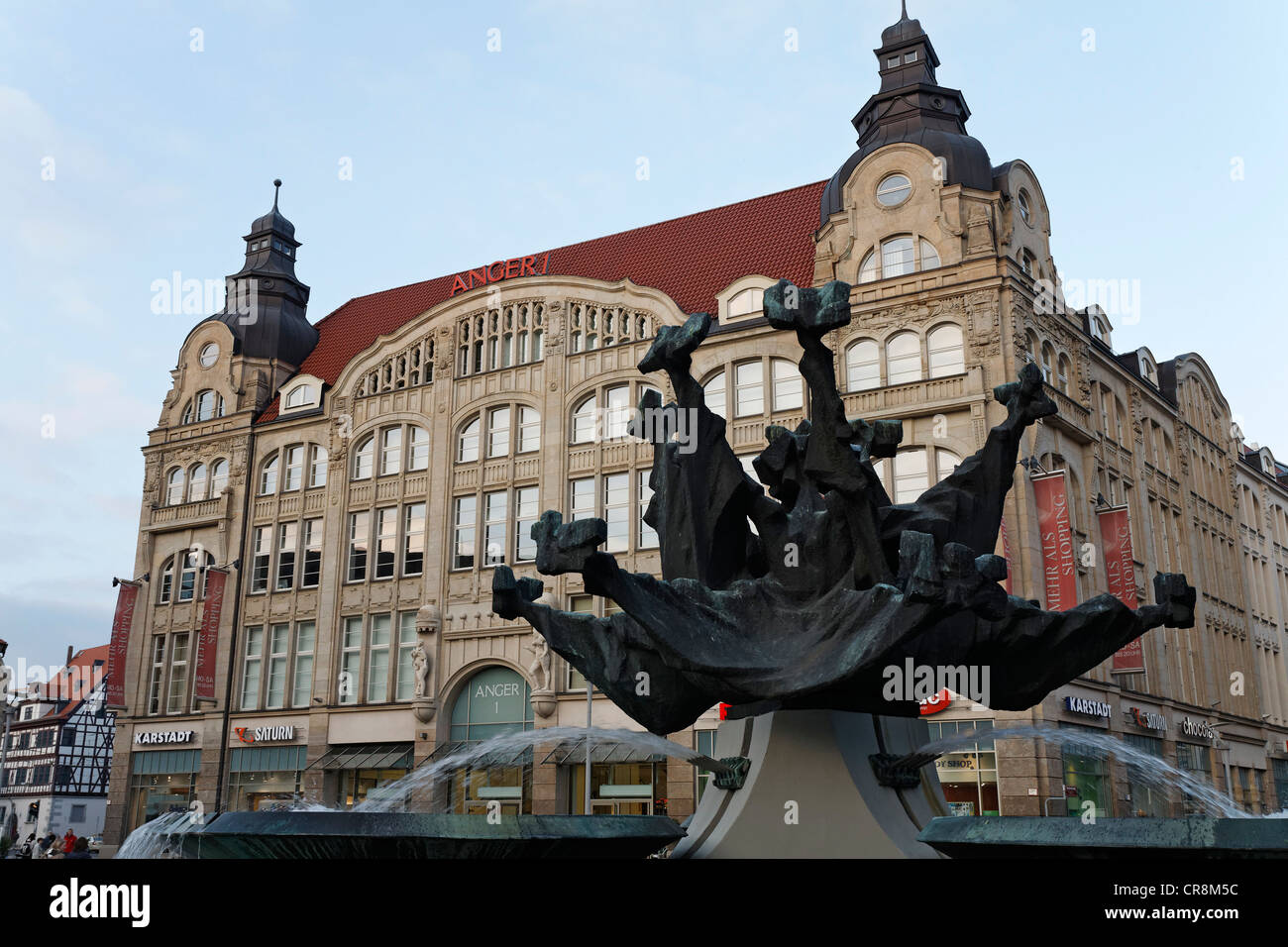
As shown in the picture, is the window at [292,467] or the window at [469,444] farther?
the window at [292,467]

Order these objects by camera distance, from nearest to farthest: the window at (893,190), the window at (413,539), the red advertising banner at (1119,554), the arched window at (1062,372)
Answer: the red advertising banner at (1119,554) < the window at (893,190) < the arched window at (1062,372) < the window at (413,539)

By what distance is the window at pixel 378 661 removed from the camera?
121 ft

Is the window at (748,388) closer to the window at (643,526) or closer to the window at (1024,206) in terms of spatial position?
the window at (643,526)

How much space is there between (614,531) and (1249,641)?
2571 centimetres

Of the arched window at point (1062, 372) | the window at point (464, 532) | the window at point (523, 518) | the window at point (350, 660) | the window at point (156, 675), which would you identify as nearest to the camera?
the arched window at point (1062, 372)

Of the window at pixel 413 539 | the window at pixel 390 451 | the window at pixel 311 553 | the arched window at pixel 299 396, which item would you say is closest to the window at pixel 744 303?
the window at pixel 413 539

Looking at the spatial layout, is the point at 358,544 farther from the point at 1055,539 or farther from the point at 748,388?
the point at 1055,539

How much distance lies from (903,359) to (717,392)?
5.44 metres

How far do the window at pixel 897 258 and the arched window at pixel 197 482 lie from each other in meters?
25.7

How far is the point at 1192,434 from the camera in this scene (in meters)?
43.0

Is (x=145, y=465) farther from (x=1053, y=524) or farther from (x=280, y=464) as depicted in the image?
(x=1053, y=524)

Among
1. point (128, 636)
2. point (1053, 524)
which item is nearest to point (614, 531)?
point (1053, 524)

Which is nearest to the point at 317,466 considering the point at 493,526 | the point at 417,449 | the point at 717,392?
the point at 417,449

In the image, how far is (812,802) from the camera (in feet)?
28.9
